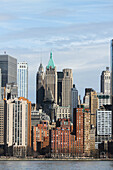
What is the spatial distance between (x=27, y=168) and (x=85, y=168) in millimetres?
14414

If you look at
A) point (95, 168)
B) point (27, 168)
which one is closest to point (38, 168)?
point (27, 168)

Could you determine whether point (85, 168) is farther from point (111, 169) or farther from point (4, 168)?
point (4, 168)

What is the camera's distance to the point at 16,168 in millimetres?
167000

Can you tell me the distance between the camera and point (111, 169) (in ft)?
541

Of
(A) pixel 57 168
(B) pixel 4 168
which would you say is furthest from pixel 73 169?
(B) pixel 4 168

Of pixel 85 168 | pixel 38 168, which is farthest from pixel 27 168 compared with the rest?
pixel 85 168

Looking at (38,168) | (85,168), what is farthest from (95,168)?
(38,168)

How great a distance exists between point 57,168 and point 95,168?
9465 millimetres

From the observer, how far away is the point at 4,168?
6555 inches

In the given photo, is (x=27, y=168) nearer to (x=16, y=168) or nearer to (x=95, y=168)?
(x=16, y=168)

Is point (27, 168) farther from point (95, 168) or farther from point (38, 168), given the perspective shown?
point (95, 168)

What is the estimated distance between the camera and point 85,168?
6683 inches

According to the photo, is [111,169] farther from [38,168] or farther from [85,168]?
[38,168]

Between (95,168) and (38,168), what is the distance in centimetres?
1416
